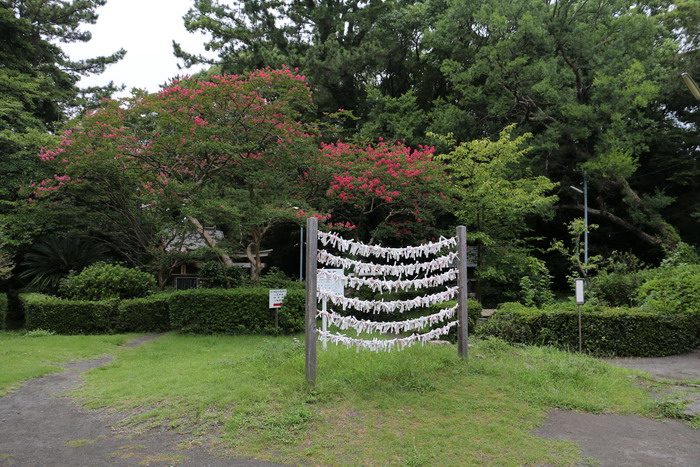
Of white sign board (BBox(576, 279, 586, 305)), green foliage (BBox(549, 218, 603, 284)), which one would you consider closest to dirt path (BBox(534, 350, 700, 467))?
white sign board (BBox(576, 279, 586, 305))

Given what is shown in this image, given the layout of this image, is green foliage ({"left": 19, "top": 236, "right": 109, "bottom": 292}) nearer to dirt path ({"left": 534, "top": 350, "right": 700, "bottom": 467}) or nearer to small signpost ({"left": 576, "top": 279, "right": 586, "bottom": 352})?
small signpost ({"left": 576, "top": 279, "right": 586, "bottom": 352})

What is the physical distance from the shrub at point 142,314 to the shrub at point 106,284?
0.66 meters

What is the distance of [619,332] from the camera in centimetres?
857

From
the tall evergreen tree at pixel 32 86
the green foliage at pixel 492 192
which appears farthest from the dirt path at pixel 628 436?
the tall evergreen tree at pixel 32 86

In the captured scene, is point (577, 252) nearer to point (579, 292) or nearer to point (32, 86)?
point (579, 292)

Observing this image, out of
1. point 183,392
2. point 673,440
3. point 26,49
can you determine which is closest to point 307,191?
point 183,392

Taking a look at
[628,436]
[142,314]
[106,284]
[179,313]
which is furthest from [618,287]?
[106,284]

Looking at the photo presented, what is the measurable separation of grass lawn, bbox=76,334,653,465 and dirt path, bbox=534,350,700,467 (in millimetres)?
187

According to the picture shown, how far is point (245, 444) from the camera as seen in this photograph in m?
4.12

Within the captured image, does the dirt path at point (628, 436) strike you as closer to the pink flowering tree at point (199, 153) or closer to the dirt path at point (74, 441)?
the dirt path at point (74, 441)

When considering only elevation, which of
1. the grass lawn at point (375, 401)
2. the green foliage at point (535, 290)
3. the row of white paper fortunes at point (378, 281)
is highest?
the row of white paper fortunes at point (378, 281)

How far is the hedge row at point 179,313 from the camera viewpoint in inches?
434

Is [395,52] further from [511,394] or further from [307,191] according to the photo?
[511,394]

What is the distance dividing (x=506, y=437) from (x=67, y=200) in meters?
13.8
